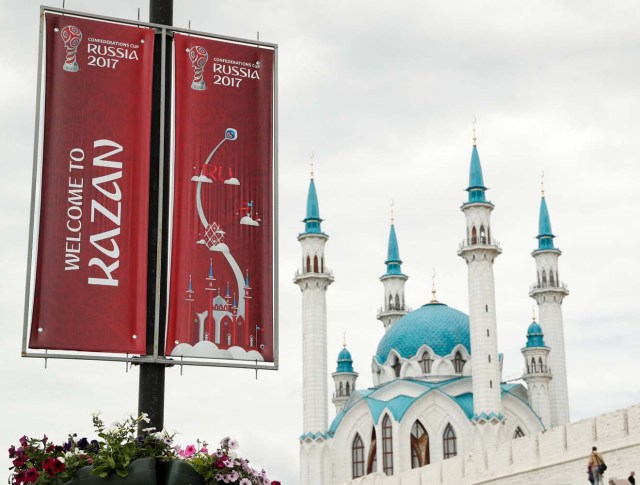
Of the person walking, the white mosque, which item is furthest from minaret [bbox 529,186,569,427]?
the person walking

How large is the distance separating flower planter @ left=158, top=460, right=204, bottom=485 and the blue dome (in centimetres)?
5439

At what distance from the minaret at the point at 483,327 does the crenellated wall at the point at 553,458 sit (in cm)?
1220

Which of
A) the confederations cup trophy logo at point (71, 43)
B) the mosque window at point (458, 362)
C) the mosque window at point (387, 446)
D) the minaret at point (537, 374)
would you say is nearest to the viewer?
the confederations cup trophy logo at point (71, 43)

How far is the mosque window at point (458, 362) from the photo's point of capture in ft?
208

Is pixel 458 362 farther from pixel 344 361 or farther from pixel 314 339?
pixel 344 361

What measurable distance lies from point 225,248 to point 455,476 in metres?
31.4

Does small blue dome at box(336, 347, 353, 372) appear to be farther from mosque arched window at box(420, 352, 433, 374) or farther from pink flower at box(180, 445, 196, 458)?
pink flower at box(180, 445, 196, 458)

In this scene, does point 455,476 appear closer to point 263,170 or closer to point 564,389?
point 564,389

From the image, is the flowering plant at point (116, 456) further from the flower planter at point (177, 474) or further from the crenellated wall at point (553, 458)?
the crenellated wall at point (553, 458)

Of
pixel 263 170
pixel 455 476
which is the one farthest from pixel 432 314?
pixel 263 170

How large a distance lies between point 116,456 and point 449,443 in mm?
51480

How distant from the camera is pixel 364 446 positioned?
62125 mm

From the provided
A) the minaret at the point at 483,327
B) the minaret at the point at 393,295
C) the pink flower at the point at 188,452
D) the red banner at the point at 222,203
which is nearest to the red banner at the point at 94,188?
the red banner at the point at 222,203

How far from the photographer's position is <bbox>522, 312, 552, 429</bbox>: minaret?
62.2 m
